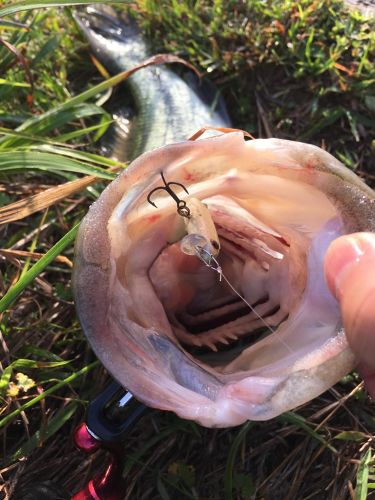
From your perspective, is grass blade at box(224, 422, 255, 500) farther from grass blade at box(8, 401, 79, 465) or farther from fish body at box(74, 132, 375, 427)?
grass blade at box(8, 401, 79, 465)

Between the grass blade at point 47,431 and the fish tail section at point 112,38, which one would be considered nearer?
the grass blade at point 47,431

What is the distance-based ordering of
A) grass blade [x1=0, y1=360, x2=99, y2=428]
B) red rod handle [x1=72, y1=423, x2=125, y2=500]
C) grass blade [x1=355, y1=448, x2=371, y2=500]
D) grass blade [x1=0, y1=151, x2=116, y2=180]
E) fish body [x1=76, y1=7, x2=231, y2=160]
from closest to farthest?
red rod handle [x1=72, y1=423, x2=125, y2=500] < grass blade [x1=355, y1=448, x2=371, y2=500] < grass blade [x1=0, y1=360, x2=99, y2=428] < grass blade [x1=0, y1=151, x2=116, y2=180] < fish body [x1=76, y1=7, x2=231, y2=160]

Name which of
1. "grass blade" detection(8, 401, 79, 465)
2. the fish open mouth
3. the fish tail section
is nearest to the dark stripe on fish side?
the fish open mouth

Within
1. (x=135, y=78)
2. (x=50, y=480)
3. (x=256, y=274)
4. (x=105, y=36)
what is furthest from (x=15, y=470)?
(x=105, y=36)

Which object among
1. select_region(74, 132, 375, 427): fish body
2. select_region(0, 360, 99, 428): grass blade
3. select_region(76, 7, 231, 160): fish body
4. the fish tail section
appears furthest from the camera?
the fish tail section

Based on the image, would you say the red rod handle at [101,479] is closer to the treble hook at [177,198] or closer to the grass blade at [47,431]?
the grass blade at [47,431]

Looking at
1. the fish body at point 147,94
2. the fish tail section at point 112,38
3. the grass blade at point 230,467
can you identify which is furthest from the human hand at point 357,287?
the fish tail section at point 112,38

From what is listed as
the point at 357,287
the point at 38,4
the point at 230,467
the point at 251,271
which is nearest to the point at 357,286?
the point at 357,287

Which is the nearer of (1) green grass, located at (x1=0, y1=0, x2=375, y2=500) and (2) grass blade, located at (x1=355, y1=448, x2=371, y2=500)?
(2) grass blade, located at (x1=355, y1=448, x2=371, y2=500)
